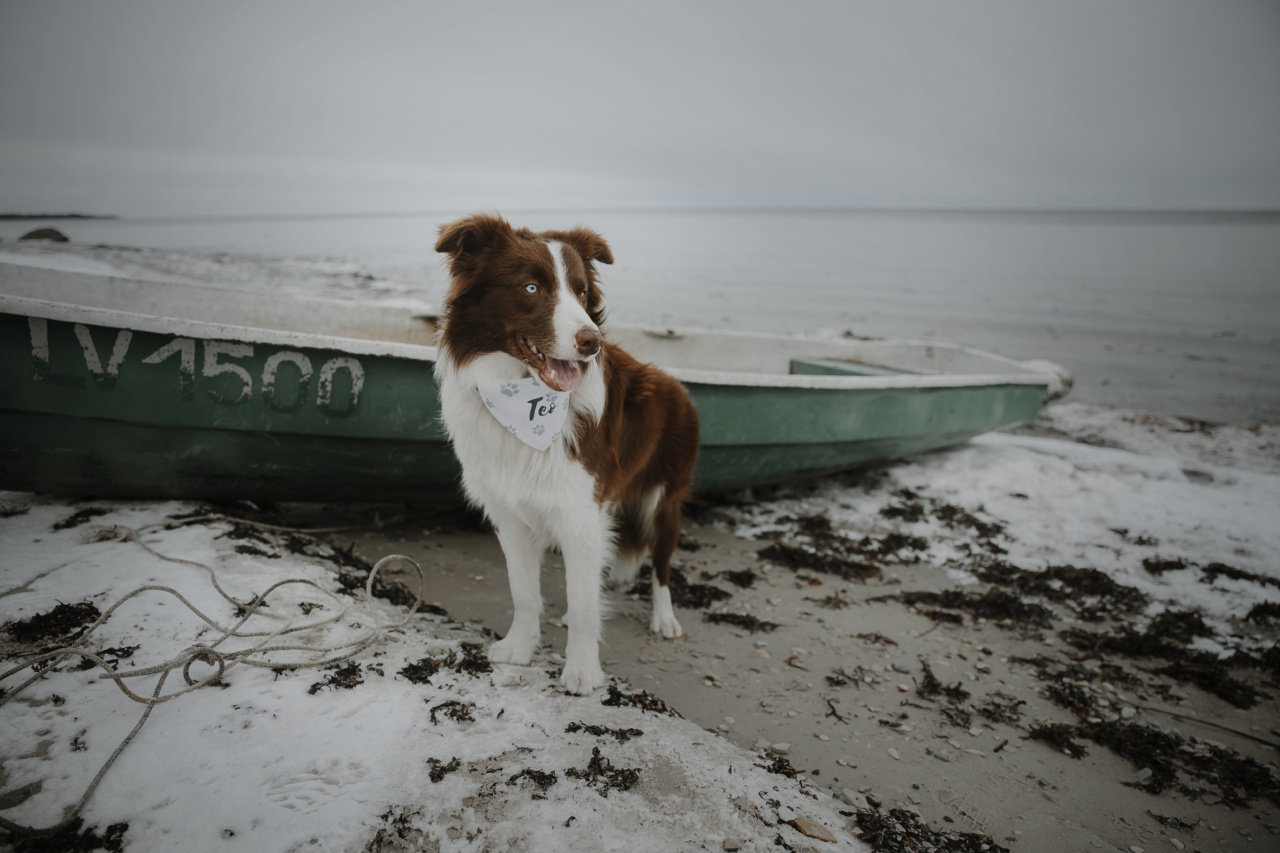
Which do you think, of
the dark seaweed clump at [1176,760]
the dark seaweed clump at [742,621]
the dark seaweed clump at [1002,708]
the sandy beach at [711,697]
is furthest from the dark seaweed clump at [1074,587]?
the dark seaweed clump at [742,621]

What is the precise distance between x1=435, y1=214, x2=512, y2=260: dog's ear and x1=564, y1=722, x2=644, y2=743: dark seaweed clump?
1.83 meters

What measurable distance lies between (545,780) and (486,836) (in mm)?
264

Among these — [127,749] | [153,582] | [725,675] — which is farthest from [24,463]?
[725,675]

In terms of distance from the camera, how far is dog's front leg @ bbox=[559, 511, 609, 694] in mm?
2551

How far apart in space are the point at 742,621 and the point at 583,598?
122 centimetres

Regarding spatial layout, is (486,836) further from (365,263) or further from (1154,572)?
(365,263)

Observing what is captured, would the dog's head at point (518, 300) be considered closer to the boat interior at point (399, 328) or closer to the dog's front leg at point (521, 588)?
the dog's front leg at point (521, 588)

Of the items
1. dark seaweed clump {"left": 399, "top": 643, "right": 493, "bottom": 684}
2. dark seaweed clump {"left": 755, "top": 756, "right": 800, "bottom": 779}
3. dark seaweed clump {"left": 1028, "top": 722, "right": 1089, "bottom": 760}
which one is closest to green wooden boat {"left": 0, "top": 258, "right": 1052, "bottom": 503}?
dark seaweed clump {"left": 399, "top": 643, "right": 493, "bottom": 684}

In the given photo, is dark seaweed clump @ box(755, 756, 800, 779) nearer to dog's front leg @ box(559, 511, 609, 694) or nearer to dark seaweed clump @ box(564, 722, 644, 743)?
dark seaweed clump @ box(564, 722, 644, 743)

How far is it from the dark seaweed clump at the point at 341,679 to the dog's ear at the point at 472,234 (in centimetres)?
164

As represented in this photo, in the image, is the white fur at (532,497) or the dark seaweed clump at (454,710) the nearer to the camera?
the dark seaweed clump at (454,710)

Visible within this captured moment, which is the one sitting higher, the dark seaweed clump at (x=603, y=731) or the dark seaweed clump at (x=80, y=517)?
the dark seaweed clump at (x=80, y=517)

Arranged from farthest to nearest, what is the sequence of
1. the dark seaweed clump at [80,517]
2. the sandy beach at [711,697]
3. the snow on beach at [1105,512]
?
the snow on beach at [1105,512] < the dark seaweed clump at [80,517] < the sandy beach at [711,697]

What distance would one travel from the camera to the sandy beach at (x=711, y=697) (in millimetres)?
1825
